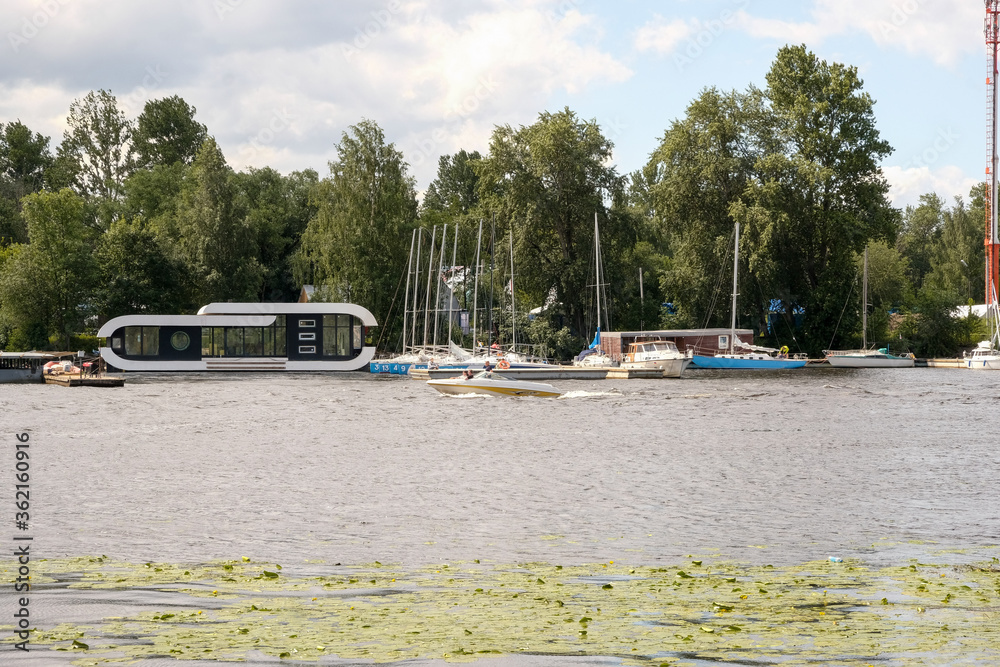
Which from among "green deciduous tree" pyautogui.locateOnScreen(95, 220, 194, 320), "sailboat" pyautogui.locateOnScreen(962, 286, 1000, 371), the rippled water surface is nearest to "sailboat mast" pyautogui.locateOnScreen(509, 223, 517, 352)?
the rippled water surface

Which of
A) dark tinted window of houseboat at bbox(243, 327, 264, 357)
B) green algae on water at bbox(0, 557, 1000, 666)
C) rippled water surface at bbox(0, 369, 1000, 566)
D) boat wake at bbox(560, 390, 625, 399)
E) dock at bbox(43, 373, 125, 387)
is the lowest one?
rippled water surface at bbox(0, 369, 1000, 566)

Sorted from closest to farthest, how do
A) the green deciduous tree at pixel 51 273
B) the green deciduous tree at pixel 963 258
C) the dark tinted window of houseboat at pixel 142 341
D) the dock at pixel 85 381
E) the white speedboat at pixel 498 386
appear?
the white speedboat at pixel 498 386, the dock at pixel 85 381, the dark tinted window of houseboat at pixel 142 341, the green deciduous tree at pixel 51 273, the green deciduous tree at pixel 963 258

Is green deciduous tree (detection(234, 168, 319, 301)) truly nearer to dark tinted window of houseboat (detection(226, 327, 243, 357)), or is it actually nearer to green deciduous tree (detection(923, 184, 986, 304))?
dark tinted window of houseboat (detection(226, 327, 243, 357))

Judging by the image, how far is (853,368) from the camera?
83.2 metres

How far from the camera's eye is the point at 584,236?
8644 cm

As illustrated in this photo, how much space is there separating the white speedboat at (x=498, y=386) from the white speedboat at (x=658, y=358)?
19.3 meters

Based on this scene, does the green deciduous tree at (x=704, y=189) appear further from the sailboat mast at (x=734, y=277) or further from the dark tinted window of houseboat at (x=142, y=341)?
the dark tinted window of houseboat at (x=142, y=341)

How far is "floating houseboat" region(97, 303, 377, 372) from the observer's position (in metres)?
78.9

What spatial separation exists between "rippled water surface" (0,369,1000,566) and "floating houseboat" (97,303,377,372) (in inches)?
985

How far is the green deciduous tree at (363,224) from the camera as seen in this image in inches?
3553

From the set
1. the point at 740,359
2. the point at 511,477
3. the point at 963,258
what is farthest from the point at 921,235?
the point at 511,477

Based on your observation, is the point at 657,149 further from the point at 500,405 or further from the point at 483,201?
the point at 500,405

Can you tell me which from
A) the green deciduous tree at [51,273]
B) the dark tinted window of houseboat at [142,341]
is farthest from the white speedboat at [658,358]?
the green deciduous tree at [51,273]

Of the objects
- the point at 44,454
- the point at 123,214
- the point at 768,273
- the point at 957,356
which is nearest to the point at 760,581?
the point at 44,454
